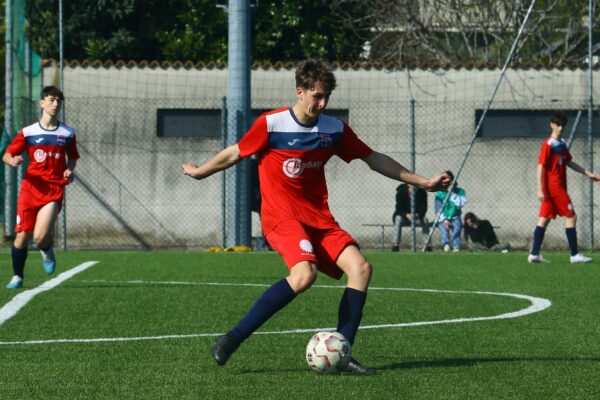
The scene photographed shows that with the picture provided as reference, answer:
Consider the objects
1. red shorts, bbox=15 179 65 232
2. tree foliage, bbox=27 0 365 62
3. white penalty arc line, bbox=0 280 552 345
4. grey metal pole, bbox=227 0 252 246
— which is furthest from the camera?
tree foliage, bbox=27 0 365 62

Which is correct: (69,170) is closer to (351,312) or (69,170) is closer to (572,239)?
(351,312)

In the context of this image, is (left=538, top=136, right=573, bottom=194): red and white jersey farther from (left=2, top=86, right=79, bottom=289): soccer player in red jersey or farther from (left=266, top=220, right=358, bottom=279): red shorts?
(left=266, top=220, right=358, bottom=279): red shorts

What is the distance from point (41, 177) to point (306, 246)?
5.76 meters

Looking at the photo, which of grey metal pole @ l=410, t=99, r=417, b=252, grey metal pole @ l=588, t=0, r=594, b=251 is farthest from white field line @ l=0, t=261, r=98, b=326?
grey metal pole @ l=588, t=0, r=594, b=251

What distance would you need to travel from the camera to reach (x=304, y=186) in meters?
6.73

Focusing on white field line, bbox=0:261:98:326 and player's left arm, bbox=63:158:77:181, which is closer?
white field line, bbox=0:261:98:326

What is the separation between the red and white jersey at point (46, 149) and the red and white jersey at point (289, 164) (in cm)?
524

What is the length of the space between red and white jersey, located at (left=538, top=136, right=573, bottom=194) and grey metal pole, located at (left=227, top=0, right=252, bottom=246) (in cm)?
560

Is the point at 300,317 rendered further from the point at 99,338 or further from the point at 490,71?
the point at 490,71

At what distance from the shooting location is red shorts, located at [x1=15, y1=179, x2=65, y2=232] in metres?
11.7

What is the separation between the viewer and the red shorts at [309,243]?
645 centimetres

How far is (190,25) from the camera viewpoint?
26531mm

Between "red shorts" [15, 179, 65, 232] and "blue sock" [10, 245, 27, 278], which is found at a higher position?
"red shorts" [15, 179, 65, 232]

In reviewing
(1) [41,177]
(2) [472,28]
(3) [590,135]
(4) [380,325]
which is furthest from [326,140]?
(2) [472,28]
